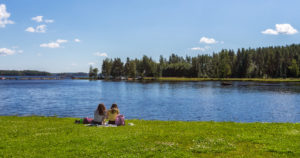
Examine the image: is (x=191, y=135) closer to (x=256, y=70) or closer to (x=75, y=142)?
(x=75, y=142)

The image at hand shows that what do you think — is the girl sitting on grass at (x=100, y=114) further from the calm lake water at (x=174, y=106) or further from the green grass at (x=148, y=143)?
the calm lake water at (x=174, y=106)

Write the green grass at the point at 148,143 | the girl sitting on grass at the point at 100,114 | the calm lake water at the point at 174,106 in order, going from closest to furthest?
the green grass at the point at 148,143
the girl sitting on grass at the point at 100,114
the calm lake water at the point at 174,106

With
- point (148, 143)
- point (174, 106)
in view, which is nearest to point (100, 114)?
point (148, 143)

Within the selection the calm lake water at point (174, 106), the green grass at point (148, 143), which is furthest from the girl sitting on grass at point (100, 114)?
the calm lake water at point (174, 106)

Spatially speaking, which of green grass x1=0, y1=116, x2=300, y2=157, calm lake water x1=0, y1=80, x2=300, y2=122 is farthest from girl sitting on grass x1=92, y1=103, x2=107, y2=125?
calm lake water x1=0, y1=80, x2=300, y2=122

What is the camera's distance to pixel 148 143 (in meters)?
14.1

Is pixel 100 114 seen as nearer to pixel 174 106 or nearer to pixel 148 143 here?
pixel 148 143

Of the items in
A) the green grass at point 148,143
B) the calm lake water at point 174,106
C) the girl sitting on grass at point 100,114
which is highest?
the girl sitting on grass at point 100,114

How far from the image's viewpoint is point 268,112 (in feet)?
151

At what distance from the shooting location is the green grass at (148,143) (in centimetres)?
1240

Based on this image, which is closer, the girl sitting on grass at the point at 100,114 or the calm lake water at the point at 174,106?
the girl sitting on grass at the point at 100,114

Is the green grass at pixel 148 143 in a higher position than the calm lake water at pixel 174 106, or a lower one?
higher

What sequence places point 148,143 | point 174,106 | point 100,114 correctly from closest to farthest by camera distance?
1. point 148,143
2. point 100,114
3. point 174,106

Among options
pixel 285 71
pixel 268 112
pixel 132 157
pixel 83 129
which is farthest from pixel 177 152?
pixel 285 71
